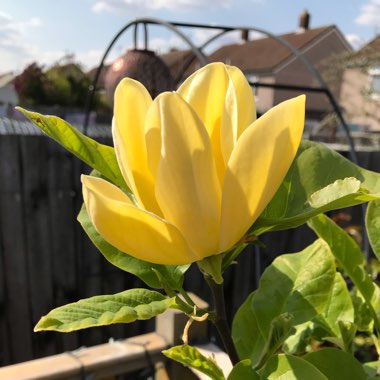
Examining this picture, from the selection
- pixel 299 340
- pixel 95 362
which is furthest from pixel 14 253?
pixel 299 340

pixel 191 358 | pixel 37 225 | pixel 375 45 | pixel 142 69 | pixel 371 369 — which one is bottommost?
pixel 37 225

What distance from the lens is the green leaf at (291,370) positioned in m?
0.33

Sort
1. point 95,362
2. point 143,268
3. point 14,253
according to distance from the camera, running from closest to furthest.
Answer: point 143,268
point 95,362
point 14,253

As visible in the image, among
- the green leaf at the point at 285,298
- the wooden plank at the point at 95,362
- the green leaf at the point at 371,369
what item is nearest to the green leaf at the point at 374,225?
the green leaf at the point at 285,298

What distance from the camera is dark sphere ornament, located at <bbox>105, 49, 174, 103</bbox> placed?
1.67 metres

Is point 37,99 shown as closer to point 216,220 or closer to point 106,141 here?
point 106,141

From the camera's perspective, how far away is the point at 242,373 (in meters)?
0.34

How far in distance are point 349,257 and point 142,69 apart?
52.3 inches

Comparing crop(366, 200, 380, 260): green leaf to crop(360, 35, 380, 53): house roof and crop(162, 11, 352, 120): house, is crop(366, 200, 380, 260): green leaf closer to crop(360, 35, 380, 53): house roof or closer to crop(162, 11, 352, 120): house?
crop(360, 35, 380, 53): house roof

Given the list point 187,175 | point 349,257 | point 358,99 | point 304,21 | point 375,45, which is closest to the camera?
point 187,175

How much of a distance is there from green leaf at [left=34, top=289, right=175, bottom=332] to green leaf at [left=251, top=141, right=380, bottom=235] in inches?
3.5

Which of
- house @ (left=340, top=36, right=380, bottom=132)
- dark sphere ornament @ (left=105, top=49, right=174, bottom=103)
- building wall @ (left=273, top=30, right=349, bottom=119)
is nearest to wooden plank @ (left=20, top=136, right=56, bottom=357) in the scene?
dark sphere ornament @ (left=105, top=49, right=174, bottom=103)

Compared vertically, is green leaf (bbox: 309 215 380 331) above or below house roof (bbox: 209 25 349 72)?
below

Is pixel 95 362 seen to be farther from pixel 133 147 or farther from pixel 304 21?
pixel 304 21
